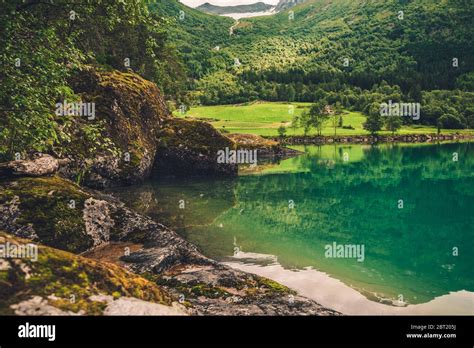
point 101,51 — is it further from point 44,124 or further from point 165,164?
point 44,124

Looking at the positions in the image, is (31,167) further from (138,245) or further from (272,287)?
(272,287)

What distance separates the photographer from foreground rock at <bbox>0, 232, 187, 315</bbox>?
25.5 feet

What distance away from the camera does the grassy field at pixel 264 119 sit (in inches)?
5261

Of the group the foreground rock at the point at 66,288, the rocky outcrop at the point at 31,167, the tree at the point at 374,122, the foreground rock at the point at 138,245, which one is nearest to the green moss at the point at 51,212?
the foreground rock at the point at 138,245

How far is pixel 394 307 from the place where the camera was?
47.2ft

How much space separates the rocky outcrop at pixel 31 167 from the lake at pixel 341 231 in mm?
7869

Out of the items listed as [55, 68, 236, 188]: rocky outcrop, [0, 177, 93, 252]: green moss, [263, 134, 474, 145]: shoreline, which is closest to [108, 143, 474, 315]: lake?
[55, 68, 236, 188]: rocky outcrop

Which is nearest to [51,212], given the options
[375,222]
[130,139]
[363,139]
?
[375,222]

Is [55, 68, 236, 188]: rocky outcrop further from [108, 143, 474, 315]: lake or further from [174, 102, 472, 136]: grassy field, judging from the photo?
[174, 102, 472, 136]: grassy field

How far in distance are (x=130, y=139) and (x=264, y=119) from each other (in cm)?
11650

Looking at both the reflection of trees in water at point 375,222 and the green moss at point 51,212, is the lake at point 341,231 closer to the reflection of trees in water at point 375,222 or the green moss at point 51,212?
the reflection of trees in water at point 375,222

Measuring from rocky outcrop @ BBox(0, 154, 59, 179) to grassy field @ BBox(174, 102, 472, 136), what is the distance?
10012 cm

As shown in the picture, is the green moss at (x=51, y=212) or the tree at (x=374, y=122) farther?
the tree at (x=374, y=122)
